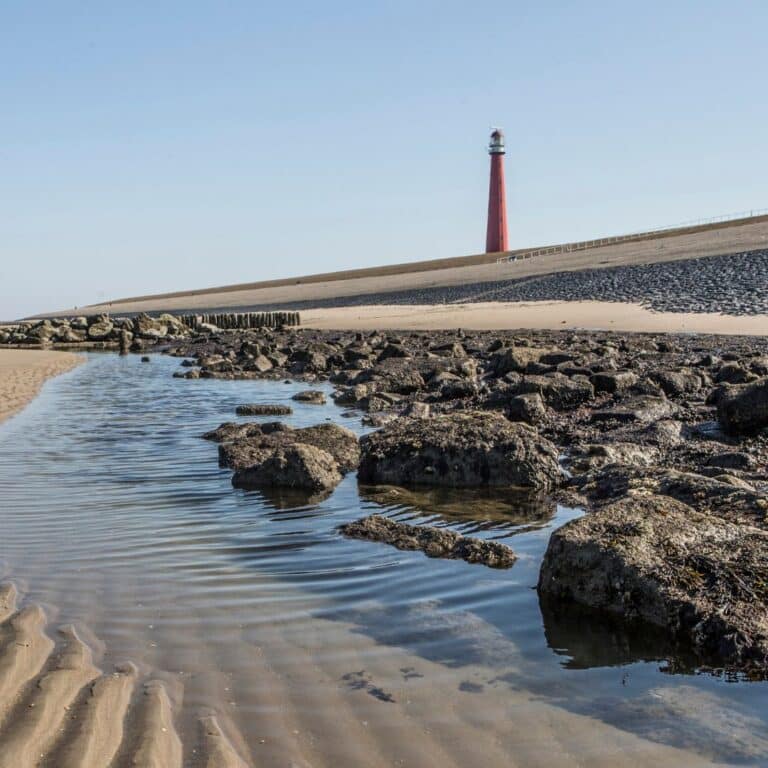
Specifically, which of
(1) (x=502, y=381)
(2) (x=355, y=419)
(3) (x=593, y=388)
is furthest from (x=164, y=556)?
(1) (x=502, y=381)

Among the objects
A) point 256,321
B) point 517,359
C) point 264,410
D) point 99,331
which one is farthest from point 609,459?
point 256,321

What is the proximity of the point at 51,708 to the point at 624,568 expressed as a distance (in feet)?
9.53

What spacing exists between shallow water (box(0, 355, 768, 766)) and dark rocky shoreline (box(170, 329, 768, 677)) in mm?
251

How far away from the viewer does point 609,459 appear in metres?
8.68

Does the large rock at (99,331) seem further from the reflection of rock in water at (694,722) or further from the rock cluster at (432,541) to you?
the reflection of rock in water at (694,722)

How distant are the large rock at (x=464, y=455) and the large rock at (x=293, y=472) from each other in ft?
1.31

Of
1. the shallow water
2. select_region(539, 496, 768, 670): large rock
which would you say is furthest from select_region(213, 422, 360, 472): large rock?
select_region(539, 496, 768, 670): large rock

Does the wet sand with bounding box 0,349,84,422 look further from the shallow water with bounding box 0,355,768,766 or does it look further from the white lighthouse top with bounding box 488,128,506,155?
the white lighthouse top with bounding box 488,128,506,155

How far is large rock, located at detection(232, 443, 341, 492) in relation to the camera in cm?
812

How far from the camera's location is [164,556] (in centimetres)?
608

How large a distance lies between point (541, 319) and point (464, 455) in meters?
26.3

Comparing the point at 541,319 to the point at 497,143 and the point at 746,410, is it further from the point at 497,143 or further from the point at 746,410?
the point at 497,143

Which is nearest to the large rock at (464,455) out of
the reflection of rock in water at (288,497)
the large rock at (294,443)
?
the large rock at (294,443)

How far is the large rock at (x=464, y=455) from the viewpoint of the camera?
8008mm
